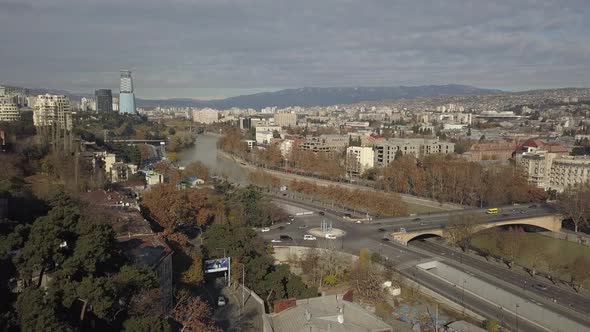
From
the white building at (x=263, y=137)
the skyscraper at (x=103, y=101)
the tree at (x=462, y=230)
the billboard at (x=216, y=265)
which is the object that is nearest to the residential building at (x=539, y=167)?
the tree at (x=462, y=230)

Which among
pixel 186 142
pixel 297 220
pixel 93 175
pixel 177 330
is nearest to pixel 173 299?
pixel 177 330

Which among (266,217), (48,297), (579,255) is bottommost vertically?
(579,255)

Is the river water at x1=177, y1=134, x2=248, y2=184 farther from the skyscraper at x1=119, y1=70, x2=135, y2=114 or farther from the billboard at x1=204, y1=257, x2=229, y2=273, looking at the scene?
the skyscraper at x1=119, y1=70, x2=135, y2=114

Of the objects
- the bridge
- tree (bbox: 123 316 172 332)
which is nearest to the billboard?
tree (bbox: 123 316 172 332)

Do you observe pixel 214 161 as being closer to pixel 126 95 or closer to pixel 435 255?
pixel 435 255

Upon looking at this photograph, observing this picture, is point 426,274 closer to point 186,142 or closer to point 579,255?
point 579,255

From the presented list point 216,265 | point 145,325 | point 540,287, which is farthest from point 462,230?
point 145,325
